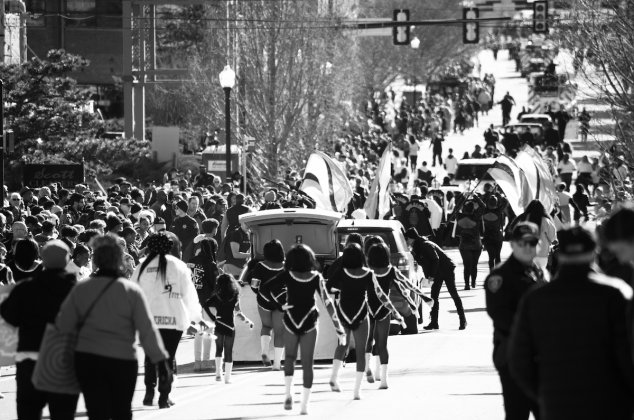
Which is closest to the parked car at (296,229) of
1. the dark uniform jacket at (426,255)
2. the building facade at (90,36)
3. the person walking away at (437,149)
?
the dark uniform jacket at (426,255)

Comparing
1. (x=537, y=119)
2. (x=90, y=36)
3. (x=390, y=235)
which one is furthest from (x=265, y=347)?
(x=90, y=36)

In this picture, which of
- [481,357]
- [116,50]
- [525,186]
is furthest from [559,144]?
[481,357]

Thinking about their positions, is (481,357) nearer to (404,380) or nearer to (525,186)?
(404,380)

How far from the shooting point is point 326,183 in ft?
99.7

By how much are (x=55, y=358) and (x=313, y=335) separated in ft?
14.9

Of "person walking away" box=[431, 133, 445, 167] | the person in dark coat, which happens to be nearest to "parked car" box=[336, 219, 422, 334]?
the person in dark coat

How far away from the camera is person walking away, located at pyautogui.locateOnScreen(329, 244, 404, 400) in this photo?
15.2 metres

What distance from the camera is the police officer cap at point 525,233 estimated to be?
10891mm

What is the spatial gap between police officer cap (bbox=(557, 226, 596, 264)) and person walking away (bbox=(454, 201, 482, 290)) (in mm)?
20051

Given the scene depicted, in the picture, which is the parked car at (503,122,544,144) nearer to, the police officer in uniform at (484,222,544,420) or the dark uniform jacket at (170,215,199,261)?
the dark uniform jacket at (170,215,199,261)

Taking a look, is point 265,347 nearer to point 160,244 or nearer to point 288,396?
point 288,396

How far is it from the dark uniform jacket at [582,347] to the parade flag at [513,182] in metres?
19.3

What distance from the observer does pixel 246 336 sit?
18297 millimetres

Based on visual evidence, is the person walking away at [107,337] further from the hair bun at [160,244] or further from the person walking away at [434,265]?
the person walking away at [434,265]
